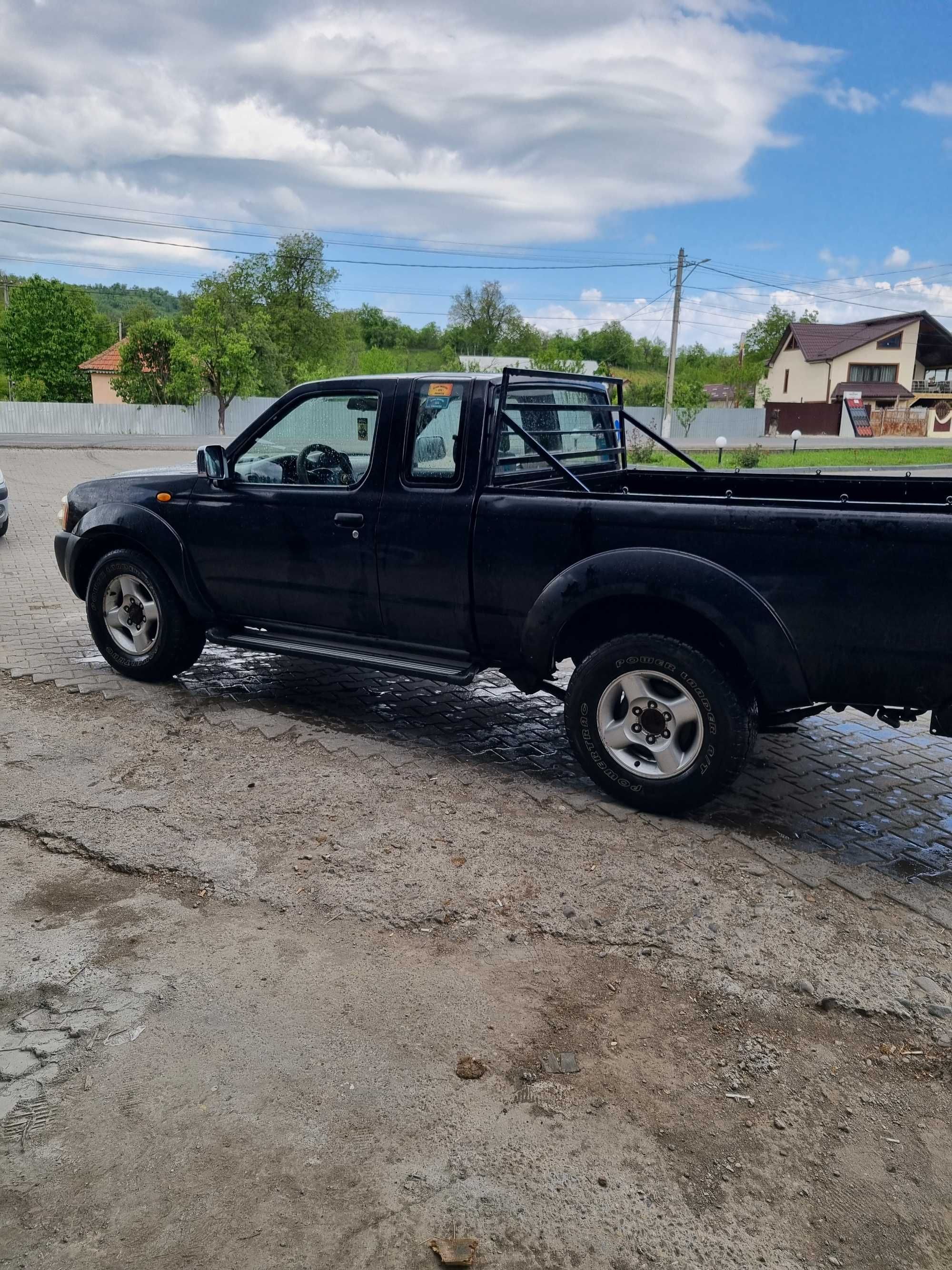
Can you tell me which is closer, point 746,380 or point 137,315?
point 746,380

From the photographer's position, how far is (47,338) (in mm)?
73125

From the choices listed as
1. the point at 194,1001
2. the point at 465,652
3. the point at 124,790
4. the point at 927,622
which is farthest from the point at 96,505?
the point at 927,622

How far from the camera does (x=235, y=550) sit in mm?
5973

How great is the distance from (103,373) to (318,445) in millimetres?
70197

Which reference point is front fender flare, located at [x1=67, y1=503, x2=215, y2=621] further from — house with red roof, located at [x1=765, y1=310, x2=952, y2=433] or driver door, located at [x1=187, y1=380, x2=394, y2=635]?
house with red roof, located at [x1=765, y1=310, x2=952, y2=433]

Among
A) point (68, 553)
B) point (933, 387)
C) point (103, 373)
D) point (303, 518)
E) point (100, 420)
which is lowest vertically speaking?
point (68, 553)

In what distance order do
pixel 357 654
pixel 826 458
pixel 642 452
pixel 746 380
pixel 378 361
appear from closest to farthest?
pixel 357 654, pixel 642 452, pixel 826 458, pixel 746 380, pixel 378 361

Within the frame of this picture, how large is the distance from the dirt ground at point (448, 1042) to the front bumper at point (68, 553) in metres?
2.31

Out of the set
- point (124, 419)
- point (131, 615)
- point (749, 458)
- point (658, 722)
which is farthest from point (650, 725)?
point (124, 419)

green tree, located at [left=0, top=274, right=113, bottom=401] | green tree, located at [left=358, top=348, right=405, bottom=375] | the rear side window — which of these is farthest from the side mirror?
green tree, located at [left=358, top=348, right=405, bottom=375]

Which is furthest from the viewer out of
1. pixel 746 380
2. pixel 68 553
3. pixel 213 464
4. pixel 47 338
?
pixel 746 380

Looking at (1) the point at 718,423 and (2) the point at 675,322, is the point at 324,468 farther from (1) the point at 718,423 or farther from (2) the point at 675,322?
(1) the point at 718,423

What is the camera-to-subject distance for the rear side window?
5.28 meters

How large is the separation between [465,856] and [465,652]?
132cm
